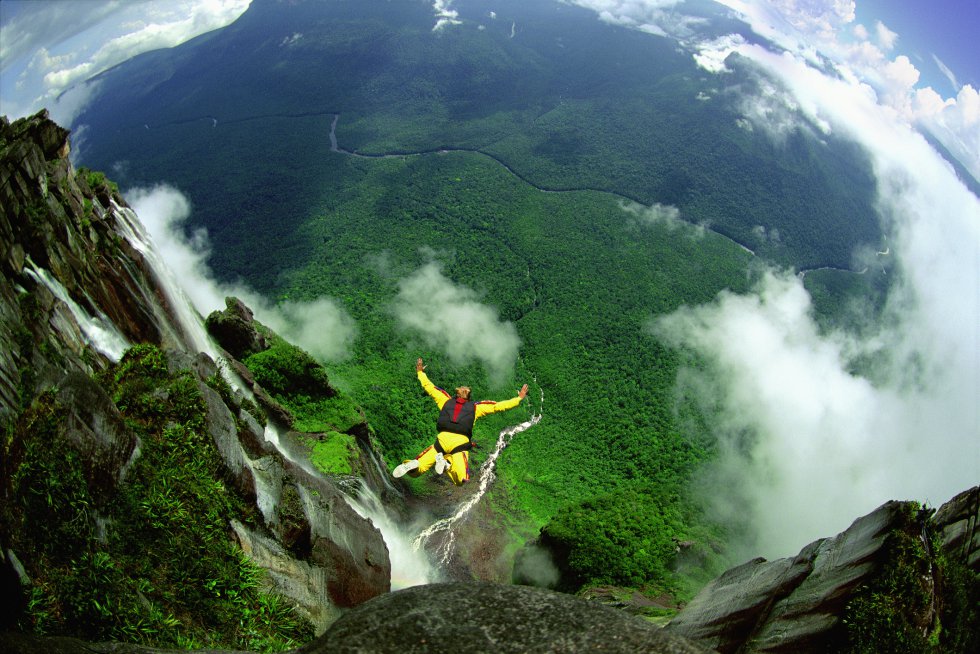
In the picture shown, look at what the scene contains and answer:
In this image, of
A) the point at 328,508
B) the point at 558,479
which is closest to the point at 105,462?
the point at 328,508

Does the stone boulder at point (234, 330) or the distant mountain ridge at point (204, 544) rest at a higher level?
the distant mountain ridge at point (204, 544)

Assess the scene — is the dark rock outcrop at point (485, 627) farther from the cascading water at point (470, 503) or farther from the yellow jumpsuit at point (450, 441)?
the cascading water at point (470, 503)

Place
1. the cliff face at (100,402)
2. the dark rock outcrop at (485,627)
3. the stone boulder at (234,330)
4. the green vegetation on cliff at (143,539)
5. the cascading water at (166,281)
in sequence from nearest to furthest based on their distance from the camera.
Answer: the dark rock outcrop at (485,627) < the green vegetation on cliff at (143,539) < the cliff face at (100,402) < the cascading water at (166,281) < the stone boulder at (234,330)

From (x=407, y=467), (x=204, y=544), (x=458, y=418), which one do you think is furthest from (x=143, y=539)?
(x=407, y=467)

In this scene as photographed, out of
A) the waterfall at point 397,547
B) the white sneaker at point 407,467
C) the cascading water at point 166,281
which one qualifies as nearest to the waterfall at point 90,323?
the cascading water at point 166,281

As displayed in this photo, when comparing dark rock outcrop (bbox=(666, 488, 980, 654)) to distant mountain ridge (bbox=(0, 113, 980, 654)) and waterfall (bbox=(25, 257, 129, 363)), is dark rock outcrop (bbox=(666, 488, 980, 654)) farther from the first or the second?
waterfall (bbox=(25, 257, 129, 363))
